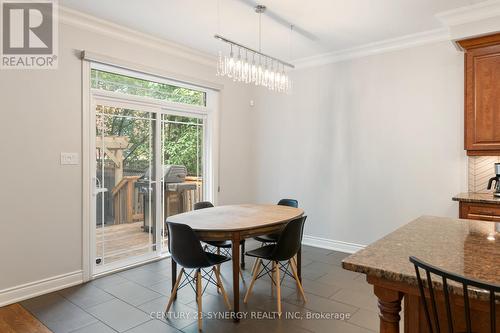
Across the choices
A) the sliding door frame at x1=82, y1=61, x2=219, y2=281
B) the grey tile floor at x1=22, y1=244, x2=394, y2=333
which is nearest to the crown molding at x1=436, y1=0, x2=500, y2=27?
the grey tile floor at x1=22, y1=244, x2=394, y2=333

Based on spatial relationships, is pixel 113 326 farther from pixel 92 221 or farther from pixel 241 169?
pixel 241 169

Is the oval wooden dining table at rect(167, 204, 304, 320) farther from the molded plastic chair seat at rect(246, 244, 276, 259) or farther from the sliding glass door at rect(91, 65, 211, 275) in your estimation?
the sliding glass door at rect(91, 65, 211, 275)

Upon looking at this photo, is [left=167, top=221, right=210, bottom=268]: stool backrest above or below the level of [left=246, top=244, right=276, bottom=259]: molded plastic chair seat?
above

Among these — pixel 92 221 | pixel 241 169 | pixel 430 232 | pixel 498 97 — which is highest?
pixel 498 97

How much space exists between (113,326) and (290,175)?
3.22 metres

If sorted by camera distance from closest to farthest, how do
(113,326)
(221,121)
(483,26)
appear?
(113,326)
(483,26)
(221,121)

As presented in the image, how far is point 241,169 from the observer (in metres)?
5.29

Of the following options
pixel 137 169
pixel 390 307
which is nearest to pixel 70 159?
pixel 137 169

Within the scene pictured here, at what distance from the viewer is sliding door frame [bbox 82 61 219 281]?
341 cm

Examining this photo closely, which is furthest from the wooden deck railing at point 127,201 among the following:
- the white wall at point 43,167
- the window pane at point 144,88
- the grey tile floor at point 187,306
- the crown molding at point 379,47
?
the crown molding at point 379,47

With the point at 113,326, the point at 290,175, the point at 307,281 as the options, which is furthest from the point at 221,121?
the point at 113,326

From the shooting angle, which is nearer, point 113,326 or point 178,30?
point 113,326

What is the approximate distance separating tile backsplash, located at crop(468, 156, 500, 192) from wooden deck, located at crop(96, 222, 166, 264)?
3.84 meters

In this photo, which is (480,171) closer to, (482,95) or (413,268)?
(482,95)
